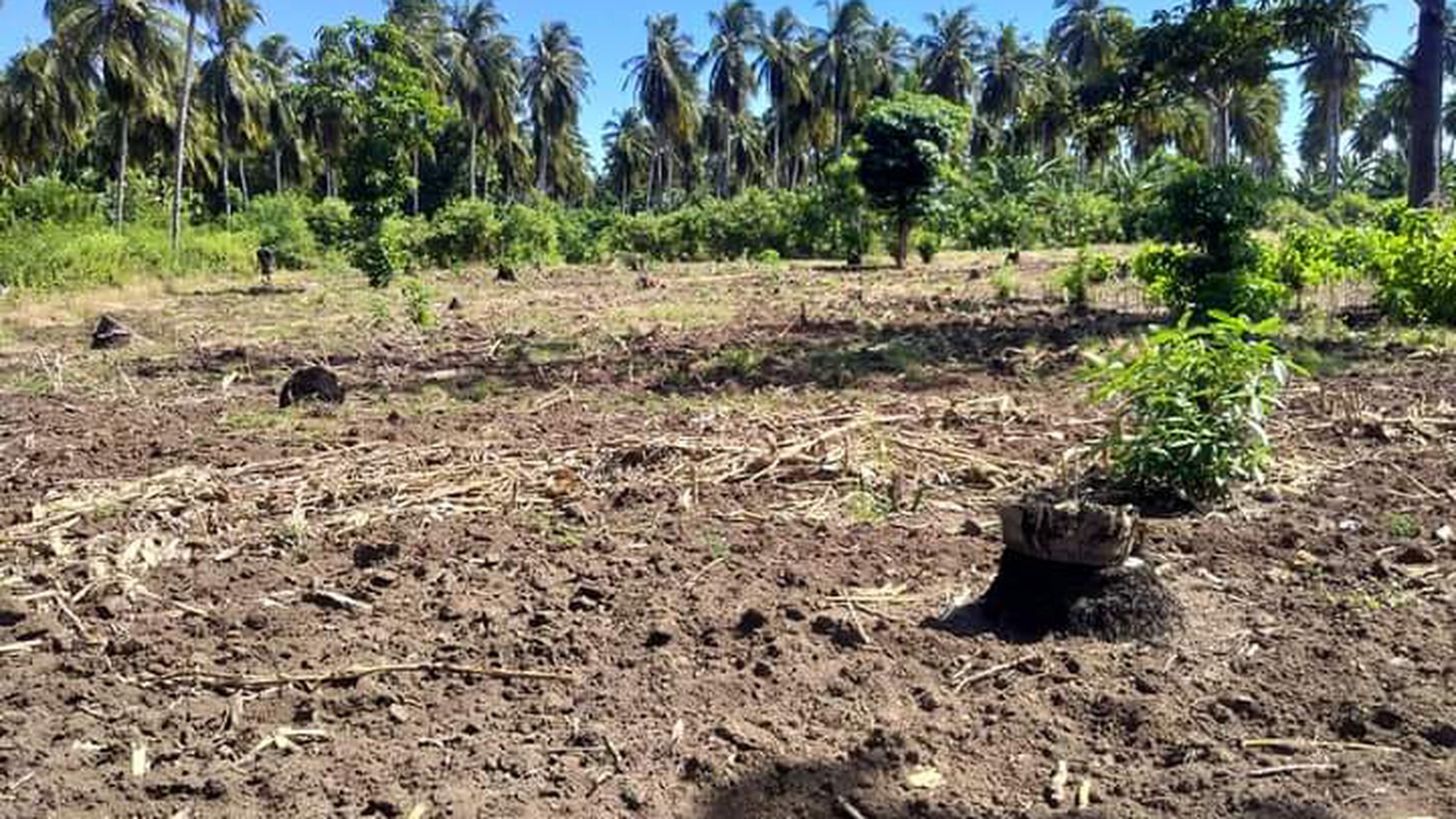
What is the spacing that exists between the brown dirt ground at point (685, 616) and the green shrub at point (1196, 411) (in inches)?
8.4

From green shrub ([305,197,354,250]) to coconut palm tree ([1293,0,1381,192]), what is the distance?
21.9m

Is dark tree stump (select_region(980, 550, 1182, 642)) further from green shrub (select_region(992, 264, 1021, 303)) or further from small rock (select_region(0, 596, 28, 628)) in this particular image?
green shrub (select_region(992, 264, 1021, 303))

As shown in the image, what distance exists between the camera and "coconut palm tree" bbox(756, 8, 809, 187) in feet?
171

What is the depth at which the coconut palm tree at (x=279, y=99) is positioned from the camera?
4681 cm

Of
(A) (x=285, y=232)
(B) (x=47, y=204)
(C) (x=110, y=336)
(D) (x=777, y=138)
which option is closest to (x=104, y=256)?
(B) (x=47, y=204)

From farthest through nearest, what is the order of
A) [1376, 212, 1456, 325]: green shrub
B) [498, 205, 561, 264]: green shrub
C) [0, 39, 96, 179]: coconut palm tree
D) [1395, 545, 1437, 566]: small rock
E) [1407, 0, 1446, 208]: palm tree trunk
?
[0, 39, 96, 179]: coconut palm tree, [498, 205, 561, 264]: green shrub, [1407, 0, 1446, 208]: palm tree trunk, [1376, 212, 1456, 325]: green shrub, [1395, 545, 1437, 566]: small rock

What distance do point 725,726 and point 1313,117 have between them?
69687 millimetres

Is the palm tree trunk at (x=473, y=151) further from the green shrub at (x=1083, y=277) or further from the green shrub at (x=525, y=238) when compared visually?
the green shrub at (x=1083, y=277)

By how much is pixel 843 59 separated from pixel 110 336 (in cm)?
4414

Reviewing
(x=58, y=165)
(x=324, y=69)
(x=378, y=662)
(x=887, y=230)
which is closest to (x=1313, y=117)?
(x=887, y=230)

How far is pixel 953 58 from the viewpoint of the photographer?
53.0 metres

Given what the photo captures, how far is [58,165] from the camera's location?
43219mm

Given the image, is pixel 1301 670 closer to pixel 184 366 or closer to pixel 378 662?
pixel 378 662

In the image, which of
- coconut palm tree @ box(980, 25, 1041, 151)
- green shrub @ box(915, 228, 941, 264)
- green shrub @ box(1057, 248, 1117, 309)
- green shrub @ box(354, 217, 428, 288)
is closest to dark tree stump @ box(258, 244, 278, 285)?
green shrub @ box(354, 217, 428, 288)
